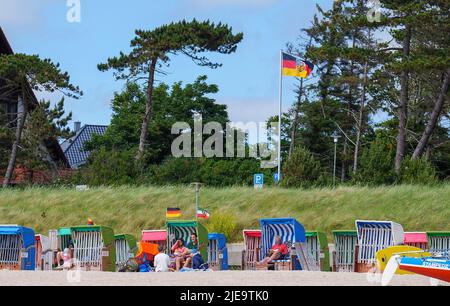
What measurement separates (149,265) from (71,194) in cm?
1779

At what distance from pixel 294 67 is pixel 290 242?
3293cm

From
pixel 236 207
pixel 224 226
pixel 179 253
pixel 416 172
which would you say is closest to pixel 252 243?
pixel 179 253

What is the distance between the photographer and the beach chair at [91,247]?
71.8 feet

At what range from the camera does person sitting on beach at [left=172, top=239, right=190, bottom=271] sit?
2174cm

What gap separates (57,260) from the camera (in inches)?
909

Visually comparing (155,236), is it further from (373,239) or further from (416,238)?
(416,238)

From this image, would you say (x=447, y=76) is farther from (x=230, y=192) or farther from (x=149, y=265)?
(x=149, y=265)

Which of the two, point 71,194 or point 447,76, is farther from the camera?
point 447,76

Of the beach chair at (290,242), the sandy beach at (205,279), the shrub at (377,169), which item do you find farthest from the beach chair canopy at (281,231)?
the shrub at (377,169)

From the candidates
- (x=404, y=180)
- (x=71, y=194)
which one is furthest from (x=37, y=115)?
(x=404, y=180)

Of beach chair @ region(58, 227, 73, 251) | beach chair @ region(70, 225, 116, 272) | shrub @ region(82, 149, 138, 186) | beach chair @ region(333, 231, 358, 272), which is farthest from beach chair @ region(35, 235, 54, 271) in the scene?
shrub @ region(82, 149, 138, 186)

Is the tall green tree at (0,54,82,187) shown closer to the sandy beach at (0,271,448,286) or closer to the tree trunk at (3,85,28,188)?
the tree trunk at (3,85,28,188)

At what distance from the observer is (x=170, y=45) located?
166ft
